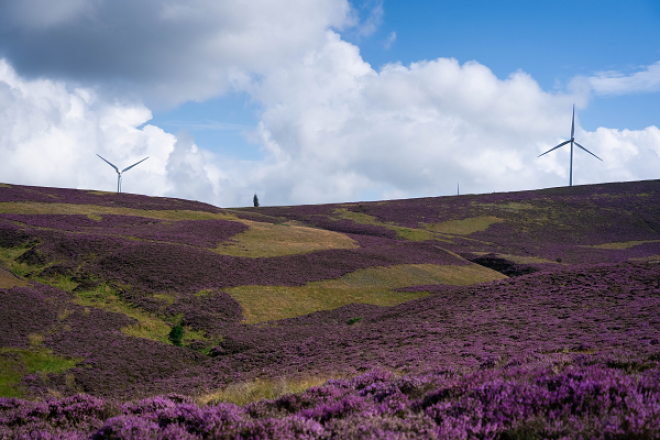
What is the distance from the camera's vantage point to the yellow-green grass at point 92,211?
52000mm

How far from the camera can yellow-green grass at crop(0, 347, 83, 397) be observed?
1892 cm

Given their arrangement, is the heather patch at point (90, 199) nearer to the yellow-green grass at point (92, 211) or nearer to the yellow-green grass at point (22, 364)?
the yellow-green grass at point (92, 211)

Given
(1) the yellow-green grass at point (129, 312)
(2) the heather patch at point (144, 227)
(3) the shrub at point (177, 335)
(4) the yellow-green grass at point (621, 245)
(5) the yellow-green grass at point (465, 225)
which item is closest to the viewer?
(1) the yellow-green grass at point (129, 312)

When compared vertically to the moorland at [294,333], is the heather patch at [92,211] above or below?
above

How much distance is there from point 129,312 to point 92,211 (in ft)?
108

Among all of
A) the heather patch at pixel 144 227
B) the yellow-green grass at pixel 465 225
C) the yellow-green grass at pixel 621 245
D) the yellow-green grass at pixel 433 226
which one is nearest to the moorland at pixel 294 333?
the heather patch at pixel 144 227

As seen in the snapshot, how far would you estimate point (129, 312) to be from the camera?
3039cm

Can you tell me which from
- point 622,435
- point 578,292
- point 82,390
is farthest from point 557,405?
point 578,292

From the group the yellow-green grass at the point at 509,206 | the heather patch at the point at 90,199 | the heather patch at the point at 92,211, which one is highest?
the yellow-green grass at the point at 509,206

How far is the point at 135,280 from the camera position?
3475 cm

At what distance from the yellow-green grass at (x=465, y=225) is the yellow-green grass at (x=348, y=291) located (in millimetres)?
36376

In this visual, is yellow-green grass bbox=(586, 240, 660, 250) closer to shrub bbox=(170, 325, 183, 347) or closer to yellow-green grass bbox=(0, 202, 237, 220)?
yellow-green grass bbox=(0, 202, 237, 220)

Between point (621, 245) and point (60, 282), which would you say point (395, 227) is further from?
point (60, 282)

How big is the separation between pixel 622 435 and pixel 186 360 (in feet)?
81.9
